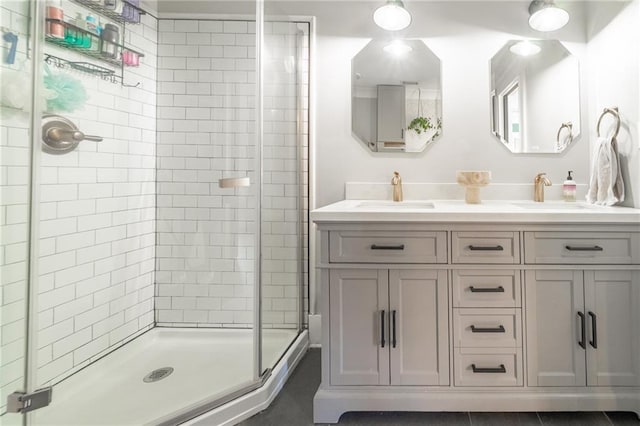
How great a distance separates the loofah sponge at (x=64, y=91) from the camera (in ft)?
4.31

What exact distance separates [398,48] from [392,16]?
0.18 meters

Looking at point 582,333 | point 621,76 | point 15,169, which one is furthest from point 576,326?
point 15,169

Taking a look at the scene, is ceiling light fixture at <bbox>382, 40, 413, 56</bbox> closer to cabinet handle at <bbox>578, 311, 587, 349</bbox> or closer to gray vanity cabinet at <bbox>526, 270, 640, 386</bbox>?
gray vanity cabinet at <bbox>526, 270, 640, 386</bbox>

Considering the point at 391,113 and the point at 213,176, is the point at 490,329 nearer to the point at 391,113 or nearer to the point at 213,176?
the point at 391,113

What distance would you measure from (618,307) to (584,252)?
269 mm

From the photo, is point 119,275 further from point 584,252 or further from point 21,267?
point 584,252

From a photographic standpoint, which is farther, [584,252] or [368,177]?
[368,177]

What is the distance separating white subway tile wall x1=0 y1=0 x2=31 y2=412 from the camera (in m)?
1.18

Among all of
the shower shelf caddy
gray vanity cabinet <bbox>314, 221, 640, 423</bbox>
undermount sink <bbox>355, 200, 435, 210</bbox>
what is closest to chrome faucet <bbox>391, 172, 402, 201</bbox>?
undermount sink <bbox>355, 200, 435, 210</bbox>

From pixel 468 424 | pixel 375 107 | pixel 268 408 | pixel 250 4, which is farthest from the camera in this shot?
pixel 375 107

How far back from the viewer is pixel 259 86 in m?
1.63

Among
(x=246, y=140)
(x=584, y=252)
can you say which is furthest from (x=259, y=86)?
(x=584, y=252)

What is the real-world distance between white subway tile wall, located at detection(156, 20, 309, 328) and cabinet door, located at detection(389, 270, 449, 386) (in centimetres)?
71

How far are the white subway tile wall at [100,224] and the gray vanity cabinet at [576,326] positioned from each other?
196 cm
